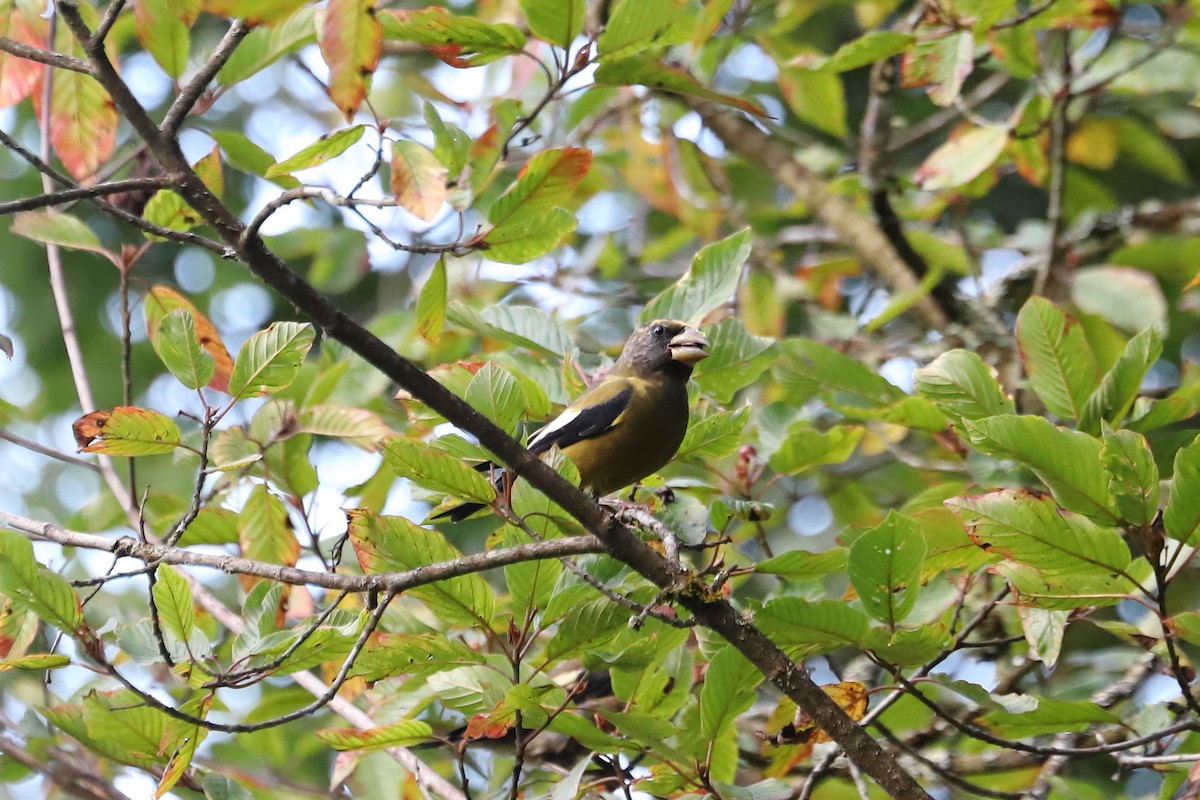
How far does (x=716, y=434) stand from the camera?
329 centimetres

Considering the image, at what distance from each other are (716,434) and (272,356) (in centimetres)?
124

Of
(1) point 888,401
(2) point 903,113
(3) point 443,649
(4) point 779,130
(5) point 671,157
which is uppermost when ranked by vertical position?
(2) point 903,113

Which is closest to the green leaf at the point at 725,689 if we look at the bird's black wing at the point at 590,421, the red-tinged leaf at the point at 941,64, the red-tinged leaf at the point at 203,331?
the bird's black wing at the point at 590,421

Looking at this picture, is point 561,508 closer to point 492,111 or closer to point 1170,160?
point 492,111

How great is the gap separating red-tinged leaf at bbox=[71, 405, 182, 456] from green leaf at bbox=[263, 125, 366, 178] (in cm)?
63

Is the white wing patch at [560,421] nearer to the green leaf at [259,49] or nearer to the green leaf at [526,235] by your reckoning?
the green leaf at [526,235]

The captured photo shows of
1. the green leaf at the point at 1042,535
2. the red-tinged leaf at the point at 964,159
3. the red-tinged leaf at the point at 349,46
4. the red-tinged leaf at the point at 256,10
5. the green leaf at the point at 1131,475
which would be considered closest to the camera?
the red-tinged leaf at the point at 256,10

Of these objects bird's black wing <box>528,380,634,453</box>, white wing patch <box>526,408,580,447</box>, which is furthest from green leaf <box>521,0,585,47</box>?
bird's black wing <box>528,380,634,453</box>

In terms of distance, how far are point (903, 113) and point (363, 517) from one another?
6752 mm

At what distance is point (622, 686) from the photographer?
309cm

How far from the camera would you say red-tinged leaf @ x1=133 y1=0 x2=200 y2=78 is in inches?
106

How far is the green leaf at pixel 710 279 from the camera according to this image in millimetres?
3432

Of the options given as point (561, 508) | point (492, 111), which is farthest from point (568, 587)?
point (492, 111)

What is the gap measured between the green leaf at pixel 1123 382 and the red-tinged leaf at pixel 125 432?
7.55 feet
